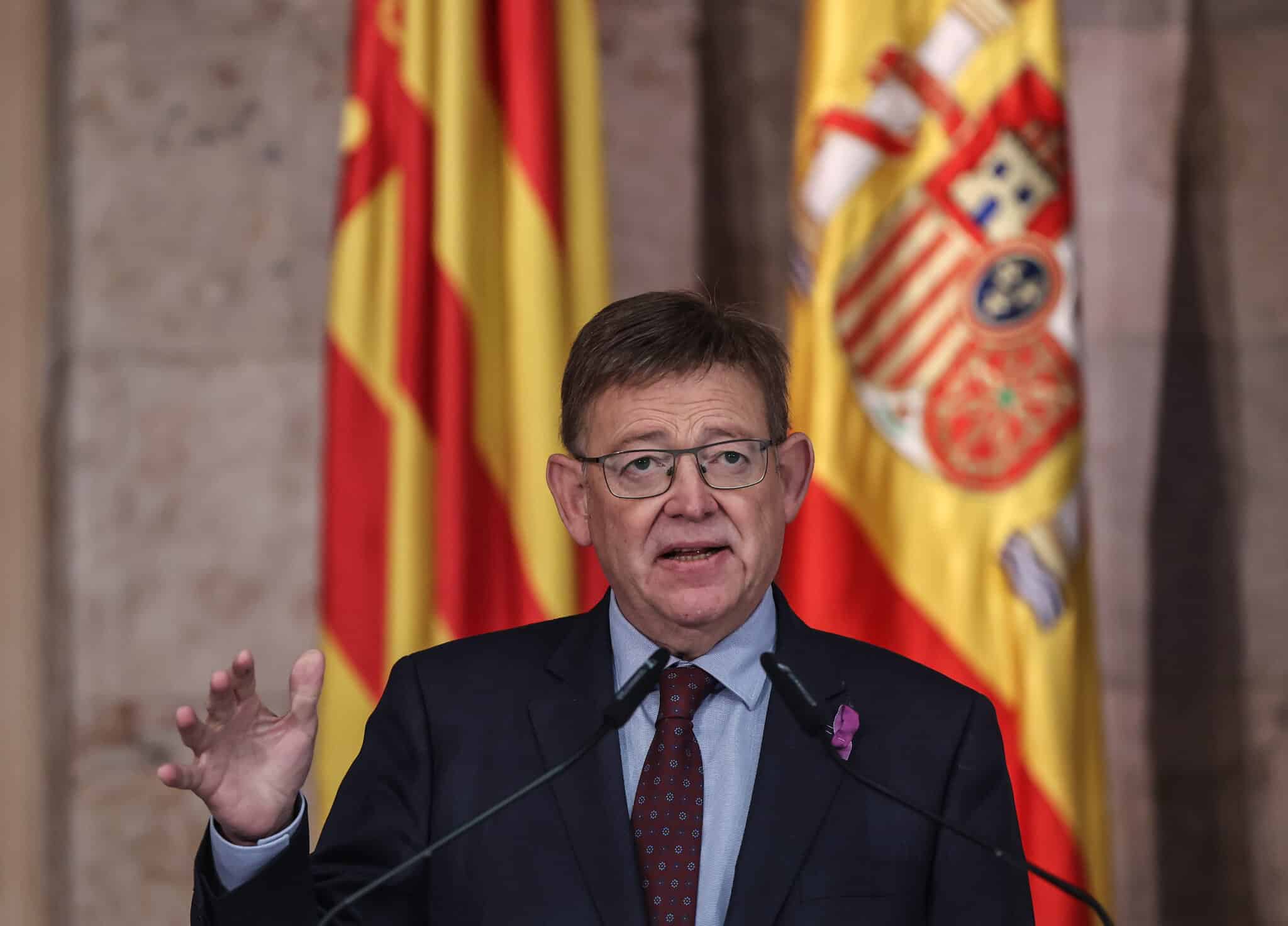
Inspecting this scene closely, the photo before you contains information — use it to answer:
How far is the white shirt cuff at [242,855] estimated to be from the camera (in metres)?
1.32

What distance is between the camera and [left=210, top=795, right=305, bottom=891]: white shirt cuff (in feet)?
4.32

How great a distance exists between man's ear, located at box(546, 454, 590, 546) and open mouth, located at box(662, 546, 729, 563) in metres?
0.14

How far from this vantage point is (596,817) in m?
1.45

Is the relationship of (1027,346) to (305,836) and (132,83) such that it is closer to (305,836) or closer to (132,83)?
(305,836)

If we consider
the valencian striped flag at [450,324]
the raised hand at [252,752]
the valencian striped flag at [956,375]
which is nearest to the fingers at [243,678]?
the raised hand at [252,752]

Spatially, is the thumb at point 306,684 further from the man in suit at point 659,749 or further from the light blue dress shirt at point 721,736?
the light blue dress shirt at point 721,736

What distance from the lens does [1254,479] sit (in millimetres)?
3061

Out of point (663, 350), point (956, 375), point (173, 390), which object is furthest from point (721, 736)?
point (173, 390)

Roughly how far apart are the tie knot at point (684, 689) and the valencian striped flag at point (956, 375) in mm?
1122

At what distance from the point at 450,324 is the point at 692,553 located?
1240 millimetres

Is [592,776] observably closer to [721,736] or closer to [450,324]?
[721,736]

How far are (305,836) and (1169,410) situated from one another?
2.38 meters

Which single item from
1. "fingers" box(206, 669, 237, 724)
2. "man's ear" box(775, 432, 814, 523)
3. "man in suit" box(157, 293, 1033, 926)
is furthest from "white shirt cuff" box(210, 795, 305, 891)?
"man's ear" box(775, 432, 814, 523)

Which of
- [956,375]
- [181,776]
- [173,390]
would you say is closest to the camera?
[181,776]
